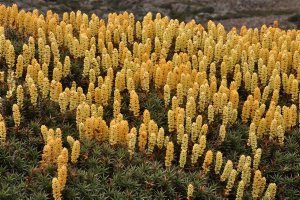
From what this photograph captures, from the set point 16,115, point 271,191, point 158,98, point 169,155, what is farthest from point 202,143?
point 16,115

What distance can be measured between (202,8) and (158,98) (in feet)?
303

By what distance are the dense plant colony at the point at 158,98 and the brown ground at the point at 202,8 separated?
79.0m

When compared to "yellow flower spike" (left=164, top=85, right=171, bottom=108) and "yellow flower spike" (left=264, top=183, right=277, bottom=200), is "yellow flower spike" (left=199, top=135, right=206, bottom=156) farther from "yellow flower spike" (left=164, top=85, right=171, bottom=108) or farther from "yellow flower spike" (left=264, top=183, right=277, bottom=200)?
"yellow flower spike" (left=164, top=85, right=171, bottom=108)

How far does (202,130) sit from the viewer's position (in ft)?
29.9

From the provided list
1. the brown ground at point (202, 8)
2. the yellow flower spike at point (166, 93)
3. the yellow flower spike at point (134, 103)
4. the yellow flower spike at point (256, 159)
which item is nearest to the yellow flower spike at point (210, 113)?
the yellow flower spike at point (166, 93)

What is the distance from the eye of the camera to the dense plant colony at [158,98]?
866 centimetres

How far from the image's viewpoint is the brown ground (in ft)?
307

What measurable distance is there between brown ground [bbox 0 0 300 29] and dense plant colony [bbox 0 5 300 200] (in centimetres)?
7905

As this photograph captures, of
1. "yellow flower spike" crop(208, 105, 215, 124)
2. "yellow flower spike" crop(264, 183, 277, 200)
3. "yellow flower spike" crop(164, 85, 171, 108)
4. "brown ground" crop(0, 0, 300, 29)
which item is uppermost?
"yellow flower spike" crop(164, 85, 171, 108)

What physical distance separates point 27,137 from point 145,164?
2.33 meters

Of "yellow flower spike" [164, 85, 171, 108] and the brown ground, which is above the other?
"yellow flower spike" [164, 85, 171, 108]

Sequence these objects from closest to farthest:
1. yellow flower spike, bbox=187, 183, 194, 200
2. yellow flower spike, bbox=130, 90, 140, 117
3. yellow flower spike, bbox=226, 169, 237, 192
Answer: yellow flower spike, bbox=187, 183, 194, 200 → yellow flower spike, bbox=226, 169, 237, 192 → yellow flower spike, bbox=130, 90, 140, 117

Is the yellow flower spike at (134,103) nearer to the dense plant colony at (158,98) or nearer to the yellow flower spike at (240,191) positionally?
the dense plant colony at (158,98)

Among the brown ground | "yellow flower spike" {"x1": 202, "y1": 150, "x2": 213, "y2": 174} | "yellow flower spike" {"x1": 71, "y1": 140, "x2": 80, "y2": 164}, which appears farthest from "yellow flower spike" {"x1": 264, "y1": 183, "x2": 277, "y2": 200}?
the brown ground
